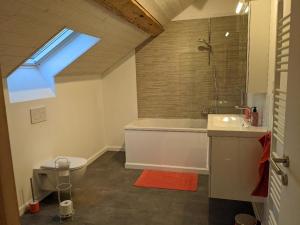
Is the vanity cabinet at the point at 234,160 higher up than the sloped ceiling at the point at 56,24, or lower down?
lower down

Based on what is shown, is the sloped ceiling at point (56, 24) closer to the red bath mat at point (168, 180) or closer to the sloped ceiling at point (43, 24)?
the sloped ceiling at point (43, 24)

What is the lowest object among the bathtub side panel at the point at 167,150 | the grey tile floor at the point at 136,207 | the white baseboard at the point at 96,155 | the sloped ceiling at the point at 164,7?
the grey tile floor at the point at 136,207

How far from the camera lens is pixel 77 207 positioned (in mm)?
2646

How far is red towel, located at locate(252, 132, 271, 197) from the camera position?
186cm

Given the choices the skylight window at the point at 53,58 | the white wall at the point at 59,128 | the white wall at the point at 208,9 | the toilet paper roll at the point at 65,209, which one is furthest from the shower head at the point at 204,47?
the toilet paper roll at the point at 65,209

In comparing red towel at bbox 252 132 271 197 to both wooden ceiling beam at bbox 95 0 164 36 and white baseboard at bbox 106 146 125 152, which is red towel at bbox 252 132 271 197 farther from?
white baseboard at bbox 106 146 125 152

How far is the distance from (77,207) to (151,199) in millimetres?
814

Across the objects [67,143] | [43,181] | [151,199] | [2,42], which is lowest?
[151,199]

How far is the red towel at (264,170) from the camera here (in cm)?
186

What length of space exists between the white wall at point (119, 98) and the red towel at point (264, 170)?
107 inches

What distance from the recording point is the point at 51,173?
106 inches

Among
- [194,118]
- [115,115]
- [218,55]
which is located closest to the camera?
[218,55]

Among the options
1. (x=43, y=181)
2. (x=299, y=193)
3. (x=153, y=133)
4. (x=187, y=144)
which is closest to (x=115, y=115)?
(x=153, y=133)

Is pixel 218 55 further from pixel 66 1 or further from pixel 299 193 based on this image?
pixel 299 193
